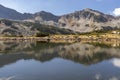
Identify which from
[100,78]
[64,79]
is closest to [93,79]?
[100,78]

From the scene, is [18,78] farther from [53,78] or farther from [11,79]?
[53,78]

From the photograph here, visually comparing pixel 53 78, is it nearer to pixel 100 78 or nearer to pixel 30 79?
pixel 30 79

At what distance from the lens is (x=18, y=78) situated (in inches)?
2136

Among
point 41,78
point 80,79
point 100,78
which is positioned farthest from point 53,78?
point 100,78

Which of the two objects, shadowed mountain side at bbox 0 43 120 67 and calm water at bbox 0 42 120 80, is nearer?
calm water at bbox 0 42 120 80

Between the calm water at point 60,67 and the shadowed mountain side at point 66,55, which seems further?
the shadowed mountain side at point 66,55

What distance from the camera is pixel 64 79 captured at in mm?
52750

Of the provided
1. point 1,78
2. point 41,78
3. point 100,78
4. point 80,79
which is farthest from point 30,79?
point 100,78

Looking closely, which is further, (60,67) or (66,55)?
(66,55)

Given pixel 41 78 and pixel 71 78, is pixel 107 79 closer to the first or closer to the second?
pixel 71 78

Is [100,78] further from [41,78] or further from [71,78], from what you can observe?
[41,78]

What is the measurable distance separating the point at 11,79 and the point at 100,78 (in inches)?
737

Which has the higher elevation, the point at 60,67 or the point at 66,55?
the point at 60,67

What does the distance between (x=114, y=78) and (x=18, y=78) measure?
20.3 meters
